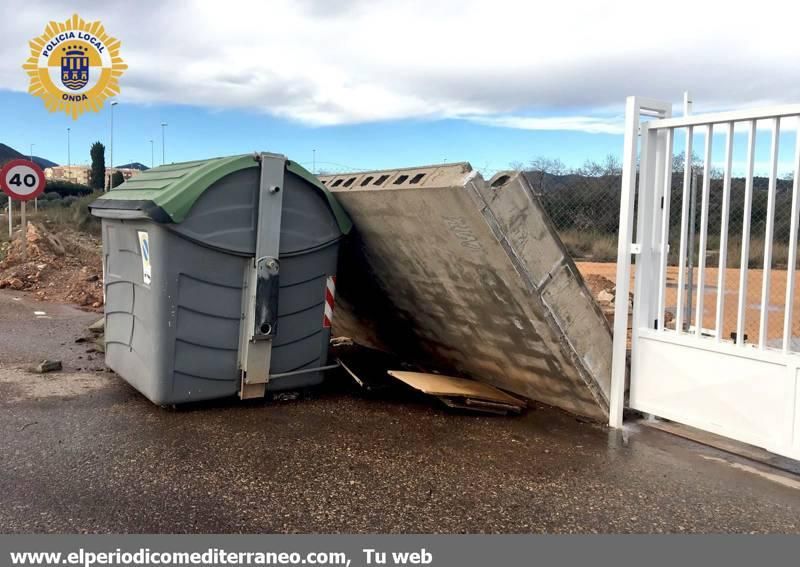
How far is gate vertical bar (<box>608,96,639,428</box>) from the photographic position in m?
4.62

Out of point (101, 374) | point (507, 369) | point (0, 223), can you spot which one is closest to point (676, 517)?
point (507, 369)

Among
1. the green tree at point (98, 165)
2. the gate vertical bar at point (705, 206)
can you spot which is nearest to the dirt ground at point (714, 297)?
the gate vertical bar at point (705, 206)

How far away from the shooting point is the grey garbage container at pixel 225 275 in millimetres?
4758

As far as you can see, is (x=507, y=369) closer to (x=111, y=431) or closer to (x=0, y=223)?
(x=111, y=431)

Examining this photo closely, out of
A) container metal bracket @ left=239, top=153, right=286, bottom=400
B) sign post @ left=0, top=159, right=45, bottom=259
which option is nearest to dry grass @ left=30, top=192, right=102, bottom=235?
sign post @ left=0, top=159, right=45, bottom=259

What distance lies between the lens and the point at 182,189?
466 centimetres

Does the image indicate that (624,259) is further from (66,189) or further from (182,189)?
(66,189)

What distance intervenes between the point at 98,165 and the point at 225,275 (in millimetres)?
36962

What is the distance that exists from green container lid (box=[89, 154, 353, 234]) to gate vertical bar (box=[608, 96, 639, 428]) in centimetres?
208

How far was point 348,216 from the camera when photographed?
220 inches

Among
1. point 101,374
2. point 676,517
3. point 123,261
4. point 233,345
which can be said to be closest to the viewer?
point 676,517

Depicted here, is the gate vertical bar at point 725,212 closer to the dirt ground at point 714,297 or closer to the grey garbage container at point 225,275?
the grey garbage container at point 225,275

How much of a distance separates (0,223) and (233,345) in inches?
705

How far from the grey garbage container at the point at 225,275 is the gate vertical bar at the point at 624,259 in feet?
6.83
